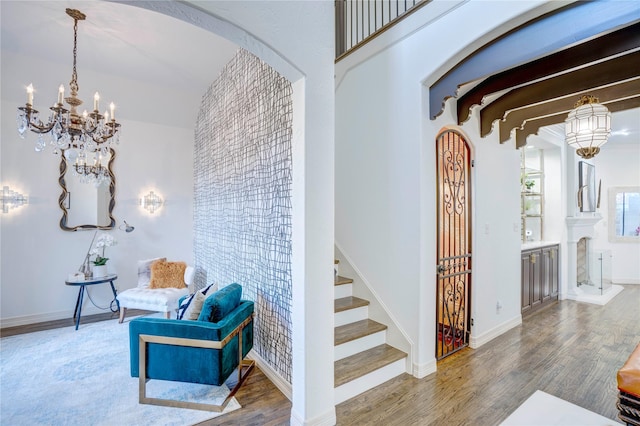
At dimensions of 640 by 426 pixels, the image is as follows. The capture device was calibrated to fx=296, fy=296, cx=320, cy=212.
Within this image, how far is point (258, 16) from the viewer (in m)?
1.71

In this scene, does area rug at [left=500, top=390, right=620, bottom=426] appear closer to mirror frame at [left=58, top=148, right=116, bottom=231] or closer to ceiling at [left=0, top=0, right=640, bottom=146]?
ceiling at [left=0, top=0, right=640, bottom=146]

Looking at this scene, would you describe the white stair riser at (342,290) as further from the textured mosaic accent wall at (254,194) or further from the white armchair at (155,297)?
the white armchair at (155,297)

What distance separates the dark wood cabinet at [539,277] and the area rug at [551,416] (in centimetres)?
268

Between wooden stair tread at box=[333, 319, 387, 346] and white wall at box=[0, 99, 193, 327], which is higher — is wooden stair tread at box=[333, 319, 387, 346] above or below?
below

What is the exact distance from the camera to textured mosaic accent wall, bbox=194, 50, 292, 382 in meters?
2.59

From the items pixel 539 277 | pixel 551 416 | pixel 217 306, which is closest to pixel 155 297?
Result: pixel 217 306

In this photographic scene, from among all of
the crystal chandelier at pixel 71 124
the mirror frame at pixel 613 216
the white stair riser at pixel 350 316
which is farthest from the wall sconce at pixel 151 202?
the mirror frame at pixel 613 216

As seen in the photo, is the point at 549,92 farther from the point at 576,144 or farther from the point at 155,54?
the point at 155,54

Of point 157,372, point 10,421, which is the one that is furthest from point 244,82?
point 10,421

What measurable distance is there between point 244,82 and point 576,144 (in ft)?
11.6

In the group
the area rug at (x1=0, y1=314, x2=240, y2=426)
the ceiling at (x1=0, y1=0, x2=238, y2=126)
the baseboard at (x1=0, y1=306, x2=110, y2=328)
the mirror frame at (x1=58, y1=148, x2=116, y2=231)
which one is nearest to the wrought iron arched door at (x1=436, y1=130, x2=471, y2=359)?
the area rug at (x1=0, y1=314, x2=240, y2=426)

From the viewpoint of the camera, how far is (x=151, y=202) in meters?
5.11

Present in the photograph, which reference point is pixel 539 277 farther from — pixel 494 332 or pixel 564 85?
pixel 564 85

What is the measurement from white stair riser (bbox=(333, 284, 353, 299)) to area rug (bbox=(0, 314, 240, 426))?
1.41m
